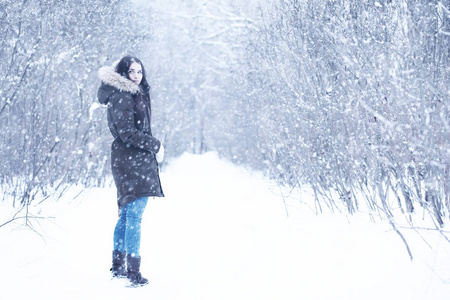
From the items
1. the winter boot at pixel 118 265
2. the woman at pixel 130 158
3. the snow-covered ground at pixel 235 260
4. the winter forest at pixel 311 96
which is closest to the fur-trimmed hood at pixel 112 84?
the woman at pixel 130 158

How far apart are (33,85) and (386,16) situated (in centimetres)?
500

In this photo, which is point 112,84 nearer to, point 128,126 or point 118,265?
point 128,126

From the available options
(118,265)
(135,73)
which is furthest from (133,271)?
(135,73)

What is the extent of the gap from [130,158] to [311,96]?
271 centimetres

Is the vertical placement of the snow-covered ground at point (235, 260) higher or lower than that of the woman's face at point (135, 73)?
lower

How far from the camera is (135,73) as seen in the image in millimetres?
3504

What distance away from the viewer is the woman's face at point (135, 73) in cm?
350

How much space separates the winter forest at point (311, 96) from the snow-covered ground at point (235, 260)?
1.23 feet

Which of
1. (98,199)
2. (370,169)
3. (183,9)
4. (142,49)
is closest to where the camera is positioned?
(370,169)

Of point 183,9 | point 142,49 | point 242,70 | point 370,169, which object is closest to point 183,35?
point 183,9

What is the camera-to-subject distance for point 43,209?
6.12 meters

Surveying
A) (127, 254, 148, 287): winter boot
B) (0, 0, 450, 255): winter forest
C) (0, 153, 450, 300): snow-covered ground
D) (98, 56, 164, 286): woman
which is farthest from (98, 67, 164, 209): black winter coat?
(0, 0, 450, 255): winter forest

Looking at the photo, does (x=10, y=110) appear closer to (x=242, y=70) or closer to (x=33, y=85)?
(x=33, y=85)

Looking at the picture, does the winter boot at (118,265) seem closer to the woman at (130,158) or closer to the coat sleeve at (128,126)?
the woman at (130,158)
